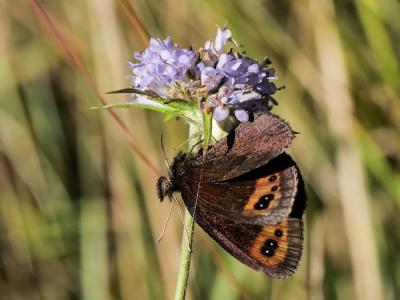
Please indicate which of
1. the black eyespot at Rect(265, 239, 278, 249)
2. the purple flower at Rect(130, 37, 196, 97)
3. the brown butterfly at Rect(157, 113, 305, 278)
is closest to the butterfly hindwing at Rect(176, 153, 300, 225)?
the brown butterfly at Rect(157, 113, 305, 278)

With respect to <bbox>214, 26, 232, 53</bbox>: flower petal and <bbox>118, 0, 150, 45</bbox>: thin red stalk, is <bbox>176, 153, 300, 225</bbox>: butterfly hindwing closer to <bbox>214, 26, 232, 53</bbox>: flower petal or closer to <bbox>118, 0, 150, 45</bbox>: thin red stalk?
<bbox>214, 26, 232, 53</bbox>: flower petal

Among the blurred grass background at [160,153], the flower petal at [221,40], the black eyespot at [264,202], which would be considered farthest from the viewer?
the blurred grass background at [160,153]

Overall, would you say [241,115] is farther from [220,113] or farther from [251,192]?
[251,192]

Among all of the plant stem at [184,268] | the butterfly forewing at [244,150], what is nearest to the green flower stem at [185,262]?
the plant stem at [184,268]

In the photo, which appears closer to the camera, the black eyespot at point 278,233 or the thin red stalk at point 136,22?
the black eyespot at point 278,233

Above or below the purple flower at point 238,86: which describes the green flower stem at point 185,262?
below

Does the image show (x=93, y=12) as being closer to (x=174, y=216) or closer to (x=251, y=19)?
(x=251, y=19)

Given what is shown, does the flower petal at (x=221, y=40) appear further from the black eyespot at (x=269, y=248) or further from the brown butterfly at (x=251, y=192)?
the black eyespot at (x=269, y=248)

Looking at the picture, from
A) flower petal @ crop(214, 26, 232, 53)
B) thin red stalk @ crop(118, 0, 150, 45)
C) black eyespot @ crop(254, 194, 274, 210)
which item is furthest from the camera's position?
thin red stalk @ crop(118, 0, 150, 45)
